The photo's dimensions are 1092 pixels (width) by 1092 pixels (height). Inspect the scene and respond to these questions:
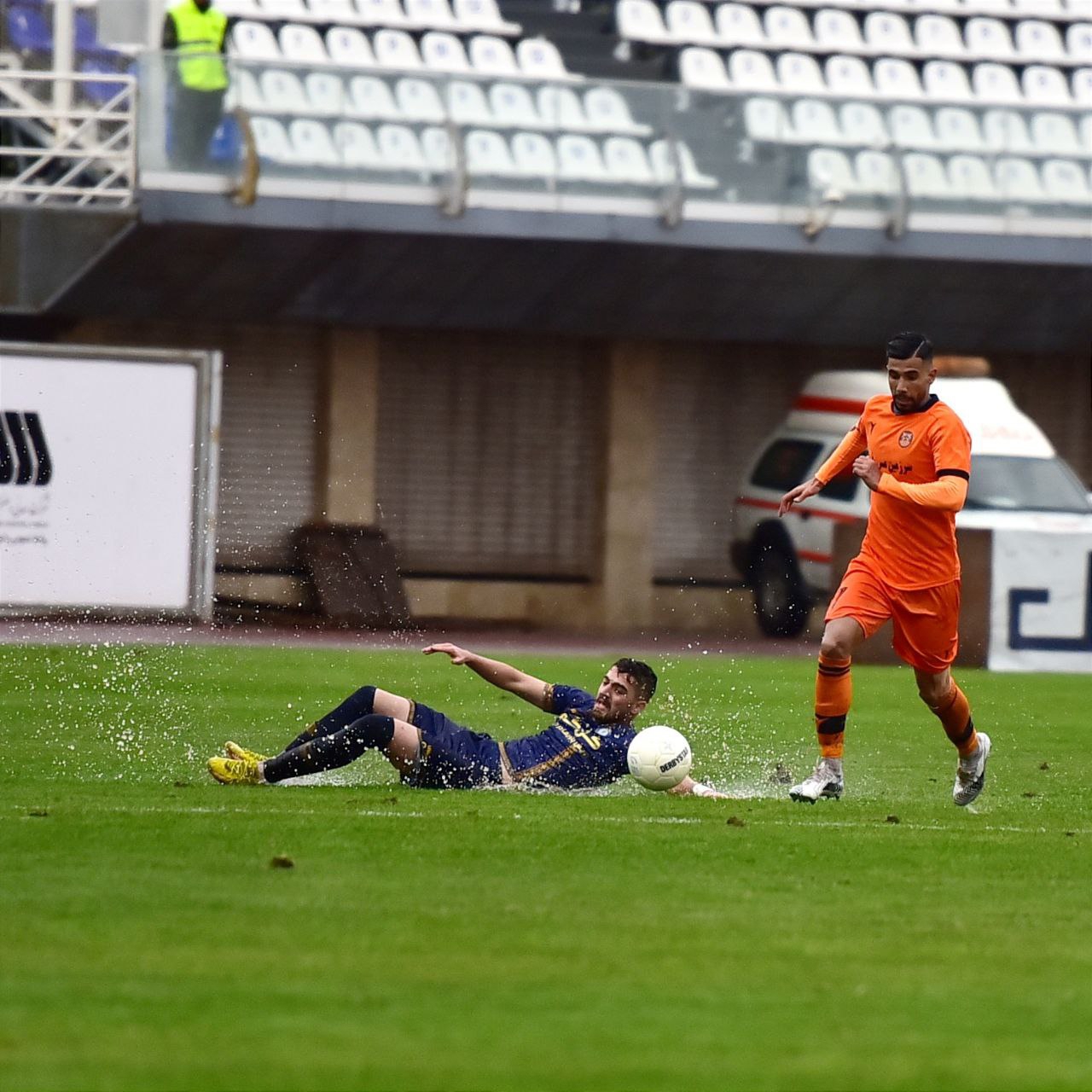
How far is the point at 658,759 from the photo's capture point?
10102 millimetres

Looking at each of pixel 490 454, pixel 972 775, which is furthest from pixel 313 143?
pixel 972 775

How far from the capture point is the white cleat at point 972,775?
1065 cm

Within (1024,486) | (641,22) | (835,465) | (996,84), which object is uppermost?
(641,22)

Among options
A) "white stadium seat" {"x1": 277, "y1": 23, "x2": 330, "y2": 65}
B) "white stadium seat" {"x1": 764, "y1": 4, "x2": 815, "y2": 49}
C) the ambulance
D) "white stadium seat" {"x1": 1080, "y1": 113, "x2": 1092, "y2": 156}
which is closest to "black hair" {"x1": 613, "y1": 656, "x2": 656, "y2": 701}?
→ the ambulance

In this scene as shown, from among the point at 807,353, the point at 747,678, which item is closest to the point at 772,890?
the point at 747,678

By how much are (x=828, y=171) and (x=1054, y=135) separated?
2580 millimetres

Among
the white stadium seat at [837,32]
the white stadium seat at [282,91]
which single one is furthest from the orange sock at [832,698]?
the white stadium seat at [837,32]

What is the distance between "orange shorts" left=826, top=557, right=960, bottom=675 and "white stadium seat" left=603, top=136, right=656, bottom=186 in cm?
1361

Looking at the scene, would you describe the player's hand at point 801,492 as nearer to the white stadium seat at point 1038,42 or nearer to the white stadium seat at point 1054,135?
the white stadium seat at point 1054,135

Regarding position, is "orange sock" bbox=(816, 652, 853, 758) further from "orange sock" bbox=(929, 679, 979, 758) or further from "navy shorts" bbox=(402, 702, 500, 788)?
"navy shorts" bbox=(402, 702, 500, 788)

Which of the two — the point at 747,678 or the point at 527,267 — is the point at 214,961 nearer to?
the point at 747,678

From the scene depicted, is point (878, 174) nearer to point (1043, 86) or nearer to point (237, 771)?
point (1043, 86)

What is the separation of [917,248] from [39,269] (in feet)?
30.3

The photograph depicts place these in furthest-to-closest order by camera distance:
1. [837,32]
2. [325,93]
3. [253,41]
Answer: [837,32]
[253,41]
[325,93]
